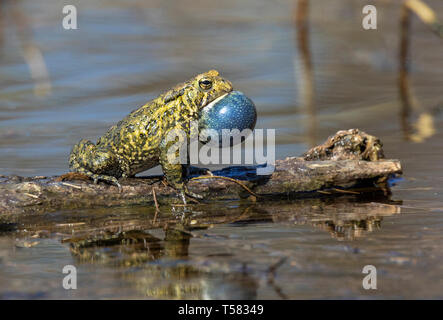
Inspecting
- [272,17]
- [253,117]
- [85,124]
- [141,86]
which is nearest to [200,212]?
[253,117]

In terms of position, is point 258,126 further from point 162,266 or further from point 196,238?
point 162,266

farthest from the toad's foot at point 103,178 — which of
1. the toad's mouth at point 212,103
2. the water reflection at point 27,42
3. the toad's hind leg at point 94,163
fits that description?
the water reflection at point 27,42

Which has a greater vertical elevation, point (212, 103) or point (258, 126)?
point (258, 126)

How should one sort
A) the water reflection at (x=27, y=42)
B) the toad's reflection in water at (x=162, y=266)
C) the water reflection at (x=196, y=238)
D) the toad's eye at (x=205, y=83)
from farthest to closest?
the water reflection at (x=27, y=42) < the toad's eye at (x=205, y=83) < the water reflection at (x=196, y=238) < the toad's reflection in water at (x=162, y=266)

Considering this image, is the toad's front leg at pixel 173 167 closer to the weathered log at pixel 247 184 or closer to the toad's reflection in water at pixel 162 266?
the weathered log at pixel 247 184

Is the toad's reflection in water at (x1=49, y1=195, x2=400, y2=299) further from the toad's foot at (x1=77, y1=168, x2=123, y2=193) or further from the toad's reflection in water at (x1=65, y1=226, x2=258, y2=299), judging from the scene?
the toad's foot at (x1=77, y1=168, x2=123, y2=193)

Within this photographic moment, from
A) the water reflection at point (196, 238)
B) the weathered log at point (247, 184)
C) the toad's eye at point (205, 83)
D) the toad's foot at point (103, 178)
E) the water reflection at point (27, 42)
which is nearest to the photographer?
the water reflection at point (196, 238)

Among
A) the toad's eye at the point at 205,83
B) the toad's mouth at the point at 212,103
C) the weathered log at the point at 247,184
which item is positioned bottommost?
the weathered log at the point at 247,184

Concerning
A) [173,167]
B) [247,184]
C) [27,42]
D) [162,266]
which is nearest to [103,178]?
[173,167]
